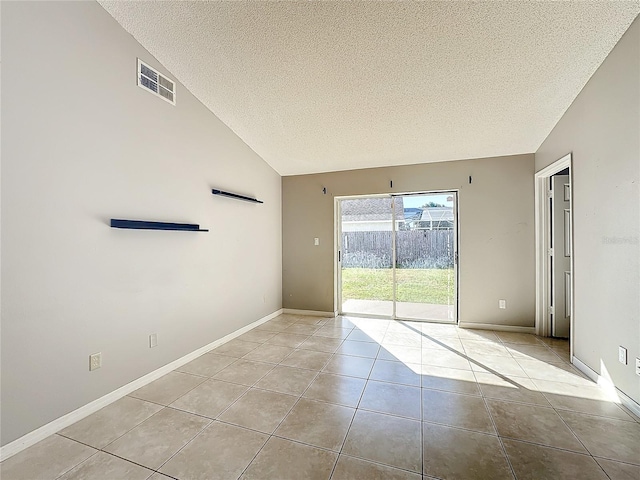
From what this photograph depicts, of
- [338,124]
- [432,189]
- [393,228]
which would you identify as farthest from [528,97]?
[393,228]

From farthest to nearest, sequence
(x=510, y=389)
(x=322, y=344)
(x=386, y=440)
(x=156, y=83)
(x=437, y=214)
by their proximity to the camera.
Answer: (x=437, y=214), (x=322, y=344), (x=156, y=83), (x=510, y=389), (x=386, y=440)

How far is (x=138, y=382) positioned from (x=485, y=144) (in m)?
4.63

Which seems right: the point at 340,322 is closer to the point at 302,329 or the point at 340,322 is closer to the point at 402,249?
the point at 302,329

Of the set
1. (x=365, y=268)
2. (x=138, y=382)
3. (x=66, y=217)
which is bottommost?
(x=138, y=382)

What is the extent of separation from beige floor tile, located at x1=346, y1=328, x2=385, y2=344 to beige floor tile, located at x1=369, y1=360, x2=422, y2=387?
64cm

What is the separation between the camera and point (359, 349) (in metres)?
3.27

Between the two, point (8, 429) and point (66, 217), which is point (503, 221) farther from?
point (8, 429)

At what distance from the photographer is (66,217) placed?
1.96m

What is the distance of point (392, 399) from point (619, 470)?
126cm

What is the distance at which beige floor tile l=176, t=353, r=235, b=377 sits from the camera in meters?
2.74

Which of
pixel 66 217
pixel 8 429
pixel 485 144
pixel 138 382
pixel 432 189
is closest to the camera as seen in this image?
pixel 8 429

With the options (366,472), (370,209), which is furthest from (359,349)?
(370,209)

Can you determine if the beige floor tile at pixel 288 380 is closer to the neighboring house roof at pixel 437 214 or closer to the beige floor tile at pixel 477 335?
the beige floor tile at pixel 477 335

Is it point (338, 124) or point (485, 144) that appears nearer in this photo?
point (338, 124)
